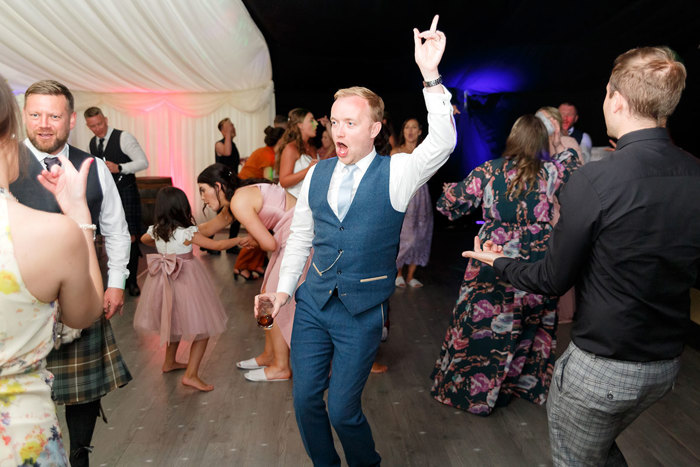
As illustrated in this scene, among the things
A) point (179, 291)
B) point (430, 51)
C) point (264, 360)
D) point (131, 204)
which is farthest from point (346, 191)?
point (131, 204)

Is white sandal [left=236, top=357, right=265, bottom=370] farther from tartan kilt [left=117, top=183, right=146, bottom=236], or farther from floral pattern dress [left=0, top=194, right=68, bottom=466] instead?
floral pattern dress [left=0, top=194, right=68, bottom=466]

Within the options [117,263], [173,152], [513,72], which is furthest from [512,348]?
[173,152]

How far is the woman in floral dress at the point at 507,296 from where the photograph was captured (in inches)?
116

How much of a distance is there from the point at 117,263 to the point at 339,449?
128cm

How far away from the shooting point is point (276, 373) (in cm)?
343

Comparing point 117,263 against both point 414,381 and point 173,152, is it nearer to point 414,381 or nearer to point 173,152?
point 414,381

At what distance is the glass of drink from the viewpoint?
1975 millimetres

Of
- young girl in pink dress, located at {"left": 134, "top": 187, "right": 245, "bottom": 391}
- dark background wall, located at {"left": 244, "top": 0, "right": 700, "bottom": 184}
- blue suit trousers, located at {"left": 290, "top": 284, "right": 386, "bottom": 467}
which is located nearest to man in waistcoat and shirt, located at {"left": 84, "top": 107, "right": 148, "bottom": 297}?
young girl in pink dress, located at {"left": 134, "top": 187, "right": 245, "bottom": 391}

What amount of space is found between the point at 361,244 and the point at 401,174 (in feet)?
0.91

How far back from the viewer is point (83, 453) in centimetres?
218

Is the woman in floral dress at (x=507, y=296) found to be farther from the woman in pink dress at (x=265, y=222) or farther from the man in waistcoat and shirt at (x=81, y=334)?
the man in waistcoat and shirt at (x=81, y=334)

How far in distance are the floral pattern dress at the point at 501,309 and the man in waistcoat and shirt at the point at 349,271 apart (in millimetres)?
1045

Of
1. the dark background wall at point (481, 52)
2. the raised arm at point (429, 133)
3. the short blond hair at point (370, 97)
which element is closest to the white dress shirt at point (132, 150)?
the dark background wall at point (481, 52)

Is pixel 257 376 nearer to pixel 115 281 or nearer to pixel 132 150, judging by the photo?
pixel 115 281
